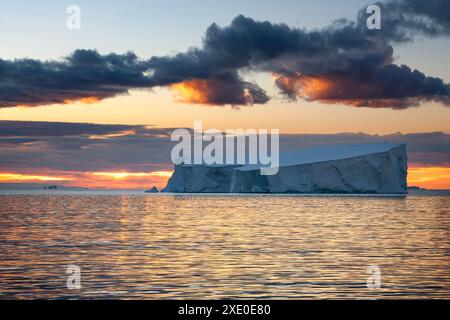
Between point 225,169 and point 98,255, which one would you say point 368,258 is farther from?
point 225,169

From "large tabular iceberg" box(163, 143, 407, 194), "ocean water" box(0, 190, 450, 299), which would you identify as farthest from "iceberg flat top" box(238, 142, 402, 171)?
"ocean water" box(0, 190, 450, 299)

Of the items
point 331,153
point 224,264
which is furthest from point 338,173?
point 224,264

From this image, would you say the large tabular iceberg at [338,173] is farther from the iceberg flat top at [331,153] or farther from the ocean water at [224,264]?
the ocean water at [224,264]

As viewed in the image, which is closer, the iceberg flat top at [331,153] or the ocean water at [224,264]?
the ocean water at [224,264]

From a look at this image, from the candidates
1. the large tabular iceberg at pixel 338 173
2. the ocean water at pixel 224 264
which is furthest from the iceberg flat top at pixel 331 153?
the ocean water at pixel 224 264

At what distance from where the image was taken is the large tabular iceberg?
267ft

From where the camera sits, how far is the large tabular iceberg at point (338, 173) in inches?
3204

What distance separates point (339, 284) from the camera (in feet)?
45.6

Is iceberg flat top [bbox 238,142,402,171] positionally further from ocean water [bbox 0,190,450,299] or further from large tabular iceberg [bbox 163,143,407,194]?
ocean water [bbox 0,190,450,299]

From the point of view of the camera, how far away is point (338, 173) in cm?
8244

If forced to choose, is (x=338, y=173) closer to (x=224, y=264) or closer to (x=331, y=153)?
(x=331, y=153)
